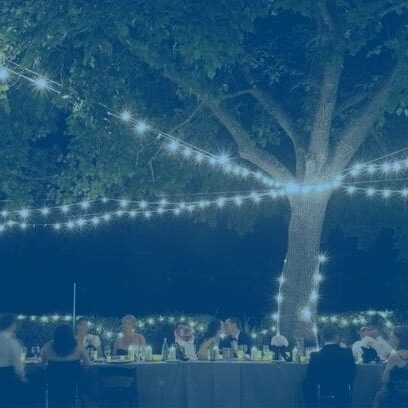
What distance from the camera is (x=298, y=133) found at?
15.7m

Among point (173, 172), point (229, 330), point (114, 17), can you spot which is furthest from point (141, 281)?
point (114, 17)

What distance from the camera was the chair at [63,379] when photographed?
11117 millimetres

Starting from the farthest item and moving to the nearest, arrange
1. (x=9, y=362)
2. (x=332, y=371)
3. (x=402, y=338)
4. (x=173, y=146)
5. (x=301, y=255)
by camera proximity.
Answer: (x=301, y=255) < (x=173, y=146) < (x=402, y=338) < (x=332, y=371) < (x=9, y=362)

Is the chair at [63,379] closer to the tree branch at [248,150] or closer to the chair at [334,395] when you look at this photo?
the chair at [334,395]

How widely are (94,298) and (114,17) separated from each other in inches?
517

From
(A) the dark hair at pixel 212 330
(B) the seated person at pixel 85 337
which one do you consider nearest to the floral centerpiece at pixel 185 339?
(A) the dark hair at pixel 212 330

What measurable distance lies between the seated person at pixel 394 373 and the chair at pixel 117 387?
2.89 metres

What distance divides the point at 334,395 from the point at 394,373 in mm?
729

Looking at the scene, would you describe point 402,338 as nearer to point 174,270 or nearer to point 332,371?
point 332,371

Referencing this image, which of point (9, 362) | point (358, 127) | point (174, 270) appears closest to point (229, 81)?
point (358, 127)

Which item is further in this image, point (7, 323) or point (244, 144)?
point (244, 144)

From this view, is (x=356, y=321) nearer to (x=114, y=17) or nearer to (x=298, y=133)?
(x=298, y=133)

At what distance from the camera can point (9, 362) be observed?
36.2ft

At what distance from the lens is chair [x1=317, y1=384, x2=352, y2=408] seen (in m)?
11.4
